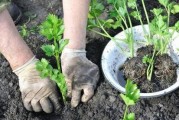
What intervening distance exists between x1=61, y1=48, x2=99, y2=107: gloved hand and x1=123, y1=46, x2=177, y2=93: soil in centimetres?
20

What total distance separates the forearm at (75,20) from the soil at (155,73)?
12.4 inches

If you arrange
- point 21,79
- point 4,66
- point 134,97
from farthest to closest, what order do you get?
point 4,66, point 21,79, point 134,97

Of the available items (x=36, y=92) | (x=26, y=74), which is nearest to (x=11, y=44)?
(x=26, y=74)

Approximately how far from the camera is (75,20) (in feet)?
6.52

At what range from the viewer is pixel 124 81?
2096mm

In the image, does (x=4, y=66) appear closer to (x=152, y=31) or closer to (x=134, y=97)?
(x=152, y=31)

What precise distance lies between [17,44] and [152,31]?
29.0 inches

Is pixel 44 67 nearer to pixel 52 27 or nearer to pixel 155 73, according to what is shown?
pixel 52 27

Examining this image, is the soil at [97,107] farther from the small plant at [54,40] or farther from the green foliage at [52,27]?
the green foliage at [52,27]

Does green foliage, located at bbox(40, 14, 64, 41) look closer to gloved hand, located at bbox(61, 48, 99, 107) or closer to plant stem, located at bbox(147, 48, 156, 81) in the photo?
gloved hand, located at bbox(61, 48, 99, 107)

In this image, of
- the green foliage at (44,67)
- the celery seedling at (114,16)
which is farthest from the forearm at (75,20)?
the green foliage at (44,67)

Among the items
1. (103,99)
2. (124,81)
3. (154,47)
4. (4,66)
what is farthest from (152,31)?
(4,66)

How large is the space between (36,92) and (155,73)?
0.66m

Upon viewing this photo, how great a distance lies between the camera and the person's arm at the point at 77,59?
6.47 feet
